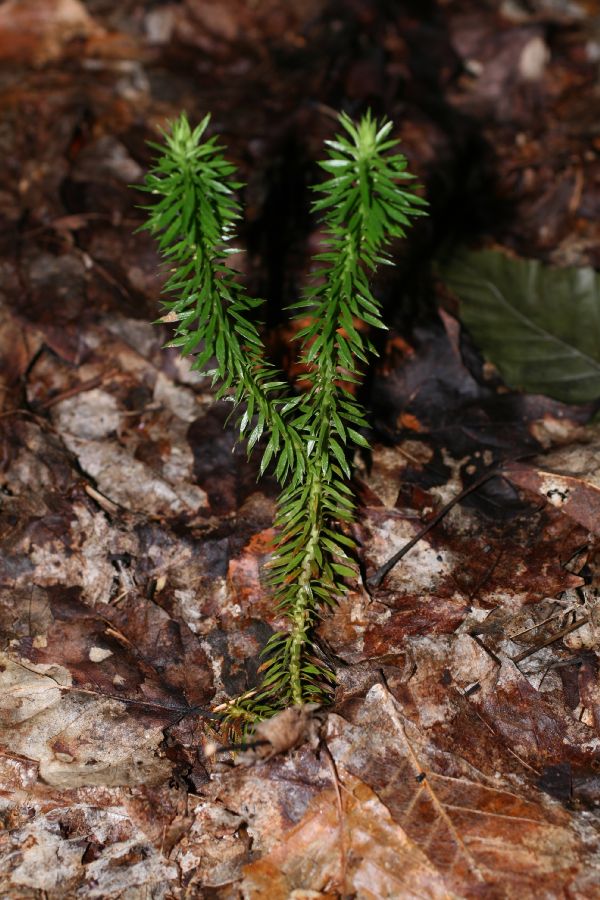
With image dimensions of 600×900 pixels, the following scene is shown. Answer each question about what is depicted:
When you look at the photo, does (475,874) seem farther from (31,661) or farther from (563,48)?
(563,48)

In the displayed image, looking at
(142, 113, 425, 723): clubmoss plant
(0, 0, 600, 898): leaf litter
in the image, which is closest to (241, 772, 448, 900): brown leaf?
(0, 0, 600, 898): leaf litter

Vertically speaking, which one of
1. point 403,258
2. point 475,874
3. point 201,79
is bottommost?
point 475,874

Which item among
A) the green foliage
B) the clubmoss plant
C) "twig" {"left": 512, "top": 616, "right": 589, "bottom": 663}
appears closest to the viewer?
the clubmoss plant

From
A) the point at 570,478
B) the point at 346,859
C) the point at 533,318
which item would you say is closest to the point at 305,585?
the point at 346,859

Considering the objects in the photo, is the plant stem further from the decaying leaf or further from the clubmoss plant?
the decaying leaf

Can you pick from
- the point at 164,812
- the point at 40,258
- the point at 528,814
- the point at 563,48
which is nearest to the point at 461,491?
the point at 528,814

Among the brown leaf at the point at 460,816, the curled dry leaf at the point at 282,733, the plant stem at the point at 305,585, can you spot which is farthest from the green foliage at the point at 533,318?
the curled dry leaf at the point at 282,733

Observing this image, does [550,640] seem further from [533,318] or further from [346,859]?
[533,318]
